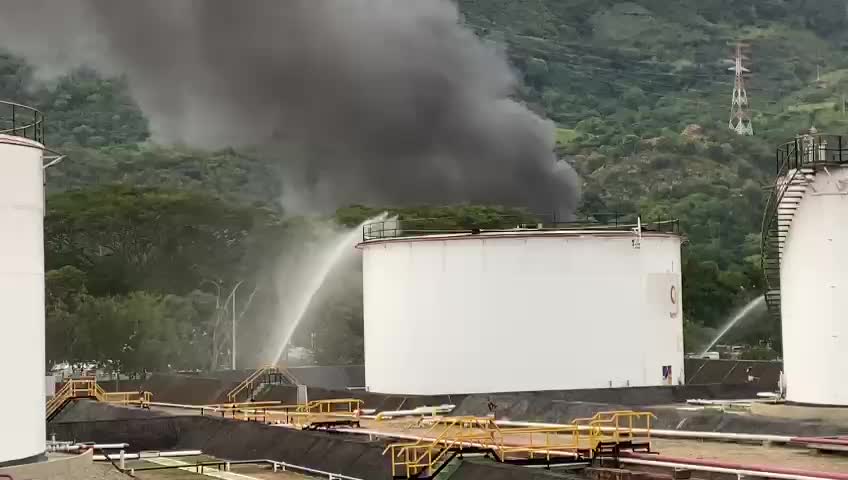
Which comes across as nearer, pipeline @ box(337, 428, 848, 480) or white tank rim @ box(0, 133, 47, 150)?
pipeline @ box(337, 428, 848, 480)

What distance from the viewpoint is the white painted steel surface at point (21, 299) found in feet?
76.9

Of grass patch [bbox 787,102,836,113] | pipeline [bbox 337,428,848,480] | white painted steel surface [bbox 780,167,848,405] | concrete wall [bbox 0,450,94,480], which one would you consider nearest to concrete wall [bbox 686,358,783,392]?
white painted steel surface [bbox 780,167,848,405]

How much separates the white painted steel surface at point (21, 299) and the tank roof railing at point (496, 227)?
21442mm

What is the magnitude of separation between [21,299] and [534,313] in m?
22.0

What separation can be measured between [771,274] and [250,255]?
67227 mm

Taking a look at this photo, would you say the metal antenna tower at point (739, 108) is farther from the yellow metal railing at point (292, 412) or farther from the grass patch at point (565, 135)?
the yellow metal railing at point (292, 412)

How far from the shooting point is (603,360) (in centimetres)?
4303

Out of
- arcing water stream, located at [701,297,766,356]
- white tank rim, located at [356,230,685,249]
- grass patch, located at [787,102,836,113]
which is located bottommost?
arcing water stream, located at [701,297,766,356]

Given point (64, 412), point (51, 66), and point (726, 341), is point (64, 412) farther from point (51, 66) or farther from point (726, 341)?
point (51, 66)

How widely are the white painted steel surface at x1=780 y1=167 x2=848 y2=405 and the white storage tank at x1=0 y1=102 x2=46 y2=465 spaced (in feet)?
60.2

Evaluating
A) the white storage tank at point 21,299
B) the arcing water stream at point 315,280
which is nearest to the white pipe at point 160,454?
the white storage tank at point 21,299

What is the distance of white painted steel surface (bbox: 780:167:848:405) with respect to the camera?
1236 inches

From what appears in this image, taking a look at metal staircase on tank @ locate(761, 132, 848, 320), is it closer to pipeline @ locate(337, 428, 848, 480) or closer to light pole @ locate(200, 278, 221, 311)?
pipeline @ locate(337, 428, 848, 480)

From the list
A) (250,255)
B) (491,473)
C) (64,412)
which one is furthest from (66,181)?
(491,473)
